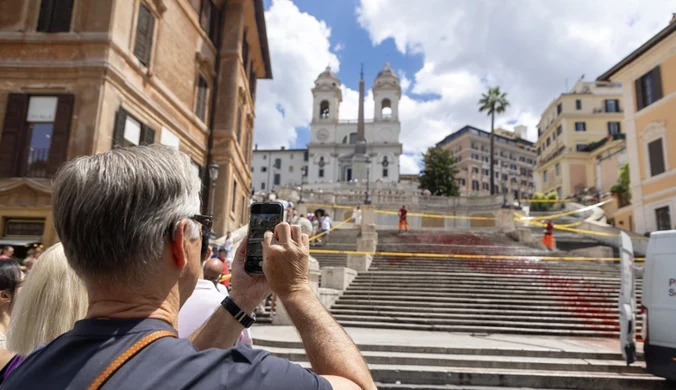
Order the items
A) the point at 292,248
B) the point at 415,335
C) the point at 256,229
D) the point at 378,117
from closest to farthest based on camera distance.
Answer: the point at 292,248 → the point at 256,229 → the point at 415,335 → the point at 378,117

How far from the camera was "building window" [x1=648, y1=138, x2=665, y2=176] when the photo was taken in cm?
2430

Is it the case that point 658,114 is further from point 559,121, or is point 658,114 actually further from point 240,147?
point 559,121

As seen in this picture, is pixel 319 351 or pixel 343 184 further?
pixel 343 184

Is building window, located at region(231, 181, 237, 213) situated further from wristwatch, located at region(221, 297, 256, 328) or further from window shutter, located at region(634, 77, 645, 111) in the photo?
Answer: window shutter, located at region(634, 77, 645, 111)

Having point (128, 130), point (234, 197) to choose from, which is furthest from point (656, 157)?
point (128, 130)

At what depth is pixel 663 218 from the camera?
78.3ft

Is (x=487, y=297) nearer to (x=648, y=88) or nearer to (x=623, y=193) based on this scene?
(x=648, y=88)

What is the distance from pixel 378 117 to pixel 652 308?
295 ft

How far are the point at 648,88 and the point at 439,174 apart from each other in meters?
41.9

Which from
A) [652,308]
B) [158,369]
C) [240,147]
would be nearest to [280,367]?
[158,369]

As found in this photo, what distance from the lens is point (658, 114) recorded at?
80.4 feet

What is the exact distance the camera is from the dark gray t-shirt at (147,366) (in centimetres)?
116

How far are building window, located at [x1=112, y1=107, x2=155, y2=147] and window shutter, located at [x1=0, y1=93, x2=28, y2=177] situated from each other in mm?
2521

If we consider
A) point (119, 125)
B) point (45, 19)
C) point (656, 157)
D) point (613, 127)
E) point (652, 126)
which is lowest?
point (119, 125)
